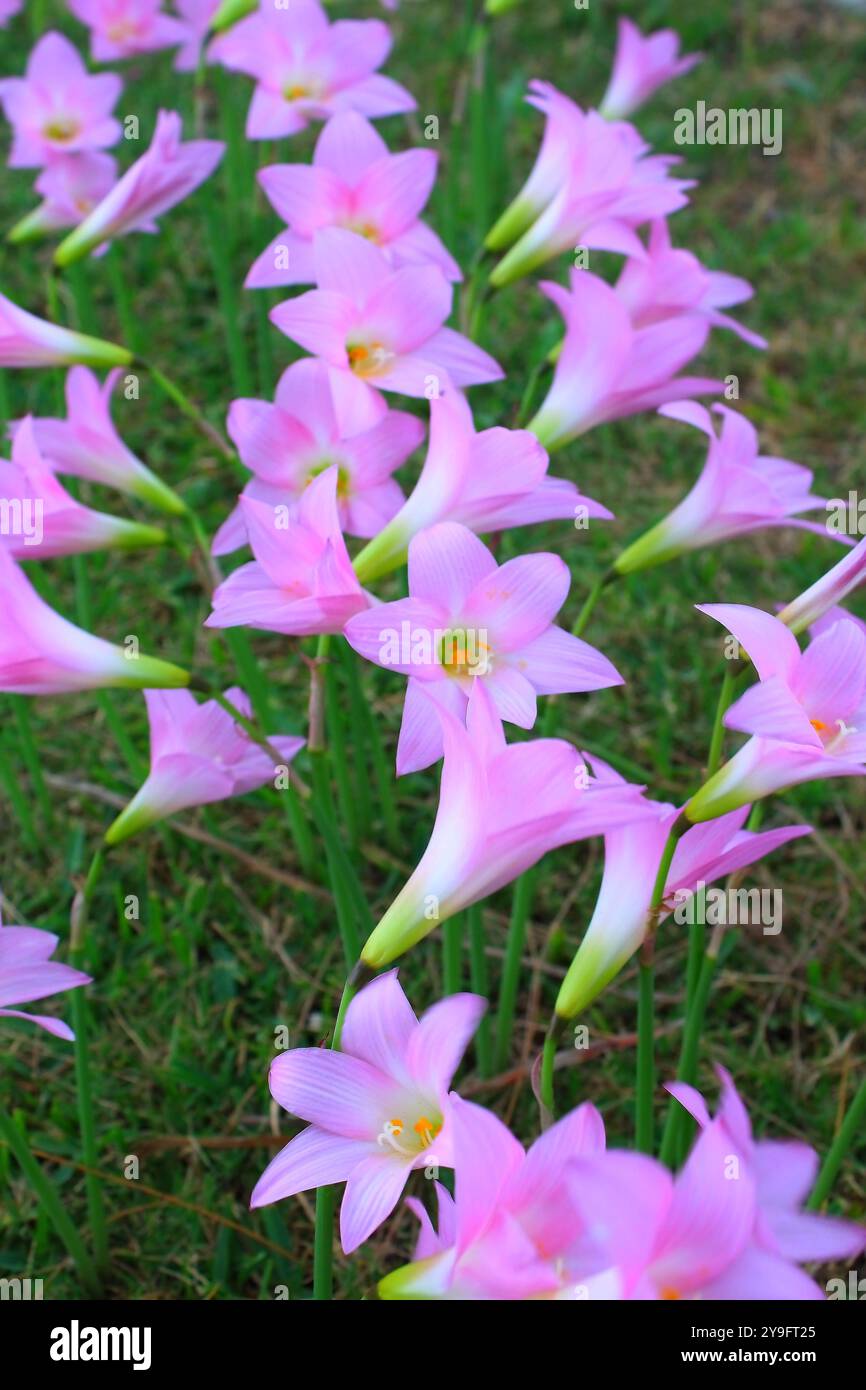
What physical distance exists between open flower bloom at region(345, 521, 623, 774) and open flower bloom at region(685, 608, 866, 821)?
143 mm

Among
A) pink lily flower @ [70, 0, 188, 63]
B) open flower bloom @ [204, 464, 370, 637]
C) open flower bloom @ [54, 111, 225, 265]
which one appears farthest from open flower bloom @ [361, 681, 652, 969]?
pink lily flower @ [70, 0, 188, 63]

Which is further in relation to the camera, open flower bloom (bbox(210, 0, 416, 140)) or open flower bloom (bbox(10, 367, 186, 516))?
open flower bloom (bbox(210, 0, 416, 140))

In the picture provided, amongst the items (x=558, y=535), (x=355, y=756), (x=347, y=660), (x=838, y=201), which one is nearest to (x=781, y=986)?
(x=355, y=756)

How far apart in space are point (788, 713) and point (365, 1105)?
0.46 meters

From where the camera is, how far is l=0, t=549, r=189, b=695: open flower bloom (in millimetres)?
1314

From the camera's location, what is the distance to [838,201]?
3.34 meters

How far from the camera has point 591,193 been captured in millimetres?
1765

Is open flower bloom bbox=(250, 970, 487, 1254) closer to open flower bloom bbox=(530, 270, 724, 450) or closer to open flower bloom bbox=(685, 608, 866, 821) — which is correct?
open flower bloom bbox=(685, 608, 866, 821)

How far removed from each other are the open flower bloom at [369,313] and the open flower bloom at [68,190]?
2.68ft

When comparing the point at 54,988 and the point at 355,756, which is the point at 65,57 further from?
the point at 54,988

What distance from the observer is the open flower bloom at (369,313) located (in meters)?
1.56

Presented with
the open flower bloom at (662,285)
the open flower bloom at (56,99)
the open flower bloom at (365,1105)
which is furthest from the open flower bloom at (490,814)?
the open flower bloom at (56,99)

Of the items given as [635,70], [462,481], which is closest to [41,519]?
[462,481]

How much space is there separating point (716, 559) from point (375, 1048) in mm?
1577
